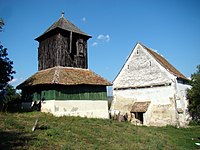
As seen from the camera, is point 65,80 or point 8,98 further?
point 8,98

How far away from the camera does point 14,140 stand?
9.72 m

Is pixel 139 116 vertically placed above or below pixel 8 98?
below

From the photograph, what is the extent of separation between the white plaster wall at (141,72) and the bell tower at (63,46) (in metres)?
7.08

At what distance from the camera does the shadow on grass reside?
8.91 meters

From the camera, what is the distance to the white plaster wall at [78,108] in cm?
1836

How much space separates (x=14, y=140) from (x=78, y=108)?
10.3m

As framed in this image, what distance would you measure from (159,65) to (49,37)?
528 inches

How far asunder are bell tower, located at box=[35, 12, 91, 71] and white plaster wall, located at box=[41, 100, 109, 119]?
4387 millimetres

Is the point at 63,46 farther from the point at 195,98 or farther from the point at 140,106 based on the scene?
the point at 195,98

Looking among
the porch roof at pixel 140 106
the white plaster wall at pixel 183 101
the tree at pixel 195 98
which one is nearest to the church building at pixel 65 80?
the porch roof at pixel 140 106

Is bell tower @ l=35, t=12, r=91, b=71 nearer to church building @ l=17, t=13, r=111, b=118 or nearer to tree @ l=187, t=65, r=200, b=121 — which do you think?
church building @ l=17, t=13, r=111, b=118

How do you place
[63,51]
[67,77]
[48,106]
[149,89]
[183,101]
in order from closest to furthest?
[48,106] → [67,77] → [63,51] → [183,101] → [149,89]

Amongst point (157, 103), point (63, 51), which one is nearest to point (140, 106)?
point (157, 103)

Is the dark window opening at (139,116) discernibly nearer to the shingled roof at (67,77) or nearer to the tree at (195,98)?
the tree at (195,98)
